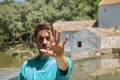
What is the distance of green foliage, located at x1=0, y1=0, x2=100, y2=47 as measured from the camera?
50125 mm

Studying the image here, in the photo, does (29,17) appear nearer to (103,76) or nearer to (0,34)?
(0,34)

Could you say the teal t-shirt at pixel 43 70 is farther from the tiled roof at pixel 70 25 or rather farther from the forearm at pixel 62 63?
the tiled roof at pixel 70 25

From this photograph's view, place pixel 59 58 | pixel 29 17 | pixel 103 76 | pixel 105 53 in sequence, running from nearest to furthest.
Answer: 1. pixel 59 58
2. pixel 103 76
3. pixel 105 53
4. pixel 29 17

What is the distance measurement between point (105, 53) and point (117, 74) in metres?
14.3

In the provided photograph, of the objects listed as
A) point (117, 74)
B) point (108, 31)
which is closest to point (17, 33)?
point (108, 31)

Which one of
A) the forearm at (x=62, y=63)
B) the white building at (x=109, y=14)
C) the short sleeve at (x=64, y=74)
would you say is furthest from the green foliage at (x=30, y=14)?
the forearm at (x=62, y=63)

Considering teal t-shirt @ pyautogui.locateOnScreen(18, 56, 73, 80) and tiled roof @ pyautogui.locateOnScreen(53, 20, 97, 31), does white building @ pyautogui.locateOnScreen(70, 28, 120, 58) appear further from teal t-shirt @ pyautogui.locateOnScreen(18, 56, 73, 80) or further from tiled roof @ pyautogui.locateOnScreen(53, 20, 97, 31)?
teal t-shirt @ pyautogui.locateOnScreen(18, 56, 73, 80)

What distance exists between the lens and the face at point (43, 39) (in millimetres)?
4402

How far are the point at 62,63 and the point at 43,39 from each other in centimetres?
44

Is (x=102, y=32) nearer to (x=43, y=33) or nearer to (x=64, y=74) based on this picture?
(x=43, y=33)

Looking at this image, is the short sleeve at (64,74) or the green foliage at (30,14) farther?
the green foliage at (30,14)

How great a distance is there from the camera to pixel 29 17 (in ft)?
163

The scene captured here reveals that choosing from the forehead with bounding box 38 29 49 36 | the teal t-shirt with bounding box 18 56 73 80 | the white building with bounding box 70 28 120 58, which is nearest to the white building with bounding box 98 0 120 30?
the white building with bounding box 70 28 120 58

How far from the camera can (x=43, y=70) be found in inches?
173
